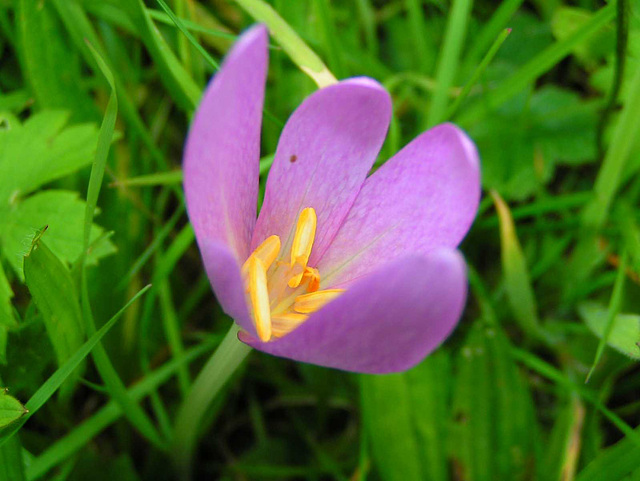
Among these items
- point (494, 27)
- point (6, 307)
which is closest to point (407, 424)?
point (6, 307)

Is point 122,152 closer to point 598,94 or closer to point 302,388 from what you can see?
point 302,388

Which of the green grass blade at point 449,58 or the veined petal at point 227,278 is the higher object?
the veined petal at point 227,278

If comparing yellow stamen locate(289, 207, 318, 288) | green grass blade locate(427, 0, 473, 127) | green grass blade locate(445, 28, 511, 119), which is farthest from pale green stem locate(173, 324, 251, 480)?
green grass blade locate(427, 0, 473, 127)

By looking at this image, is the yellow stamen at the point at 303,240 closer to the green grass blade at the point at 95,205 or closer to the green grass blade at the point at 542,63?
the green grass blade at the point at 95,205

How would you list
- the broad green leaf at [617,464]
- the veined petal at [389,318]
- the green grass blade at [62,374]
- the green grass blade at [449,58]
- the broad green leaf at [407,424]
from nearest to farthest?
the veined petal at [389,318], the green grass blade at [62,374], the broad green leaf at [617,464], the broad green leaf at [407,424], the green grass blade at [449,58]

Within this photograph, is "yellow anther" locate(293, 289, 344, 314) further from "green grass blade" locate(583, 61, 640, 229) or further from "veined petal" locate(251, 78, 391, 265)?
"green grass blade" locate(583, 61, 640, 229)

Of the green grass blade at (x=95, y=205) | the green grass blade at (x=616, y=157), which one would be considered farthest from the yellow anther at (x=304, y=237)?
the green grass blade at (x=616, y=157)

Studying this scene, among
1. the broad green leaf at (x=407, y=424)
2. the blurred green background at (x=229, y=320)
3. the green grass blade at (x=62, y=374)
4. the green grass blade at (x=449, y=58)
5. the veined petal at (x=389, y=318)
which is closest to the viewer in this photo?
the veined petal at (x=389, y=318)
